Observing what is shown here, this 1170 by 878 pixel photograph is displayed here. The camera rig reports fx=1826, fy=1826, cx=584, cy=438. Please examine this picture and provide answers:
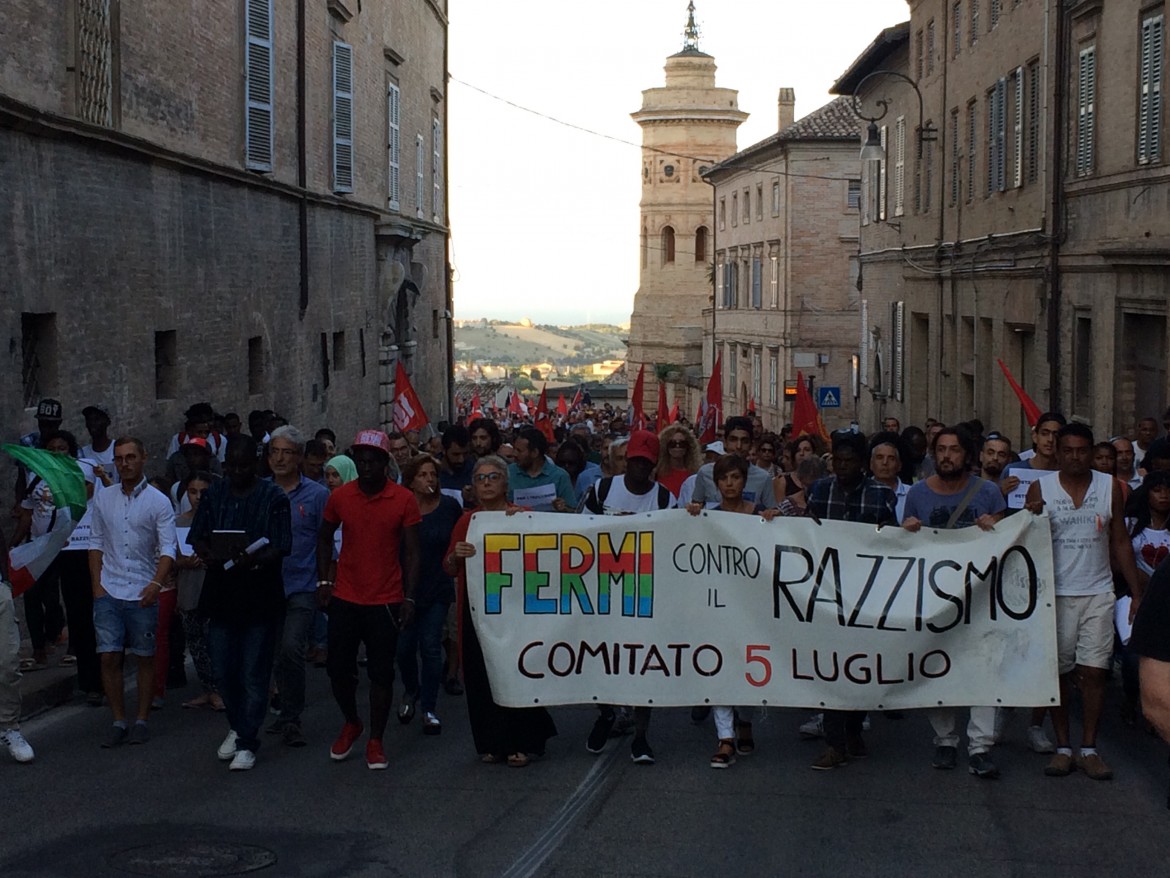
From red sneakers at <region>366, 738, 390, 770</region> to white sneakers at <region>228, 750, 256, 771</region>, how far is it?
58 centimetres

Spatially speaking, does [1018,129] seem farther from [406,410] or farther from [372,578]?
[372,578]

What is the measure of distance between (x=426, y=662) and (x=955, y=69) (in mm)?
23014

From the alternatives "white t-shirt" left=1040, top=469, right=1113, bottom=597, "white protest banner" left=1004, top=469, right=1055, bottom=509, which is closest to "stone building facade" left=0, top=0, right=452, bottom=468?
"white protest banner" left=1004, top=469, right=1055, bottom=509

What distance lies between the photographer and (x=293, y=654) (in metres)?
9.76

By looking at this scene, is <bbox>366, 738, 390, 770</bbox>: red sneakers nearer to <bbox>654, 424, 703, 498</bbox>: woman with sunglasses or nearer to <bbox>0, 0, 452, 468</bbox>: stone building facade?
<bbox>654, 424, 703, 498</bbox>: woman with sunglasses

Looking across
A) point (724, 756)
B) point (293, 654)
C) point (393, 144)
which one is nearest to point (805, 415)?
point (393, 144)

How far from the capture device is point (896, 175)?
3691 centimetres

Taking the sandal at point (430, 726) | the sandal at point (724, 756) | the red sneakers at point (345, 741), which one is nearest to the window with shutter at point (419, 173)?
the sandal at point (430, 726)

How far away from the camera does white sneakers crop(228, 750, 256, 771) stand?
30.0ft

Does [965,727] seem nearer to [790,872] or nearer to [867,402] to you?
[790,872]

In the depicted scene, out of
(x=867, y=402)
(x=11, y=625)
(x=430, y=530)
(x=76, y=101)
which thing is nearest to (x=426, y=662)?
(x=430, y=530)

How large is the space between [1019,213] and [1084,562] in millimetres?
17049

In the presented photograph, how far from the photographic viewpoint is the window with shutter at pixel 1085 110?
71.0 ft

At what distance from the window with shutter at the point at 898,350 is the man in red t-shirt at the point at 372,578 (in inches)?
1059
